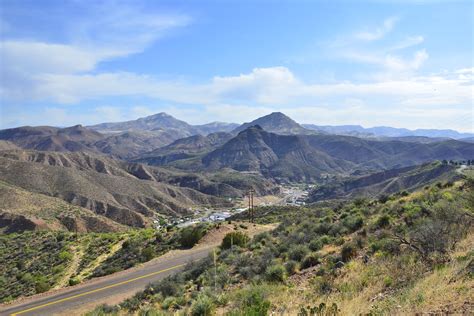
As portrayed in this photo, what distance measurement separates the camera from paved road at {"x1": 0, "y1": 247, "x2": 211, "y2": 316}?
1761cm

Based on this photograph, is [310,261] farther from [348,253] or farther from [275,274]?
[275,274]

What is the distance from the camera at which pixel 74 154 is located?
600ft

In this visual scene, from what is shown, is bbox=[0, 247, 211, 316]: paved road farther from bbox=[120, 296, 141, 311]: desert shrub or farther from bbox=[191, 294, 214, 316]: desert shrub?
bbox=[191, 294, 214, 316]: desert shrub

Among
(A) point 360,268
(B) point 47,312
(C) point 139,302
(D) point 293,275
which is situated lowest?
(B) point 47,312

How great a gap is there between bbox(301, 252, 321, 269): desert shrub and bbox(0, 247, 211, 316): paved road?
1008cm

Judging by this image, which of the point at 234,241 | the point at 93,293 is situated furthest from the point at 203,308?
the point at 234,241

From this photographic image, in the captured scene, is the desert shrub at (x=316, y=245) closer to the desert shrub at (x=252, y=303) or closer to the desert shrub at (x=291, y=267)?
the desert shrub at (x=291, y=267)

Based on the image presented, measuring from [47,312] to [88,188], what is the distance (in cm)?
10401

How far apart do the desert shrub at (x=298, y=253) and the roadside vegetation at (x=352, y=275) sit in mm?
41

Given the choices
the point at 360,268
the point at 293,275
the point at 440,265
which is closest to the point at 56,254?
the point at 293,275

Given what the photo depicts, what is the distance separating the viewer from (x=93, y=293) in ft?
64.3

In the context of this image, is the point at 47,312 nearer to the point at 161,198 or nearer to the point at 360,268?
the point at 360,268

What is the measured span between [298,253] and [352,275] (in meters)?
4.37

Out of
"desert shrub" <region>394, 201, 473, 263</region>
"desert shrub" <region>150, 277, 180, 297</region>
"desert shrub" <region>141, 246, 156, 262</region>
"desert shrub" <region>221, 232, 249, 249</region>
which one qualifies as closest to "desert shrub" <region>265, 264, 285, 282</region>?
"desert shrub" <region>394, 201, 473, 263</region>
